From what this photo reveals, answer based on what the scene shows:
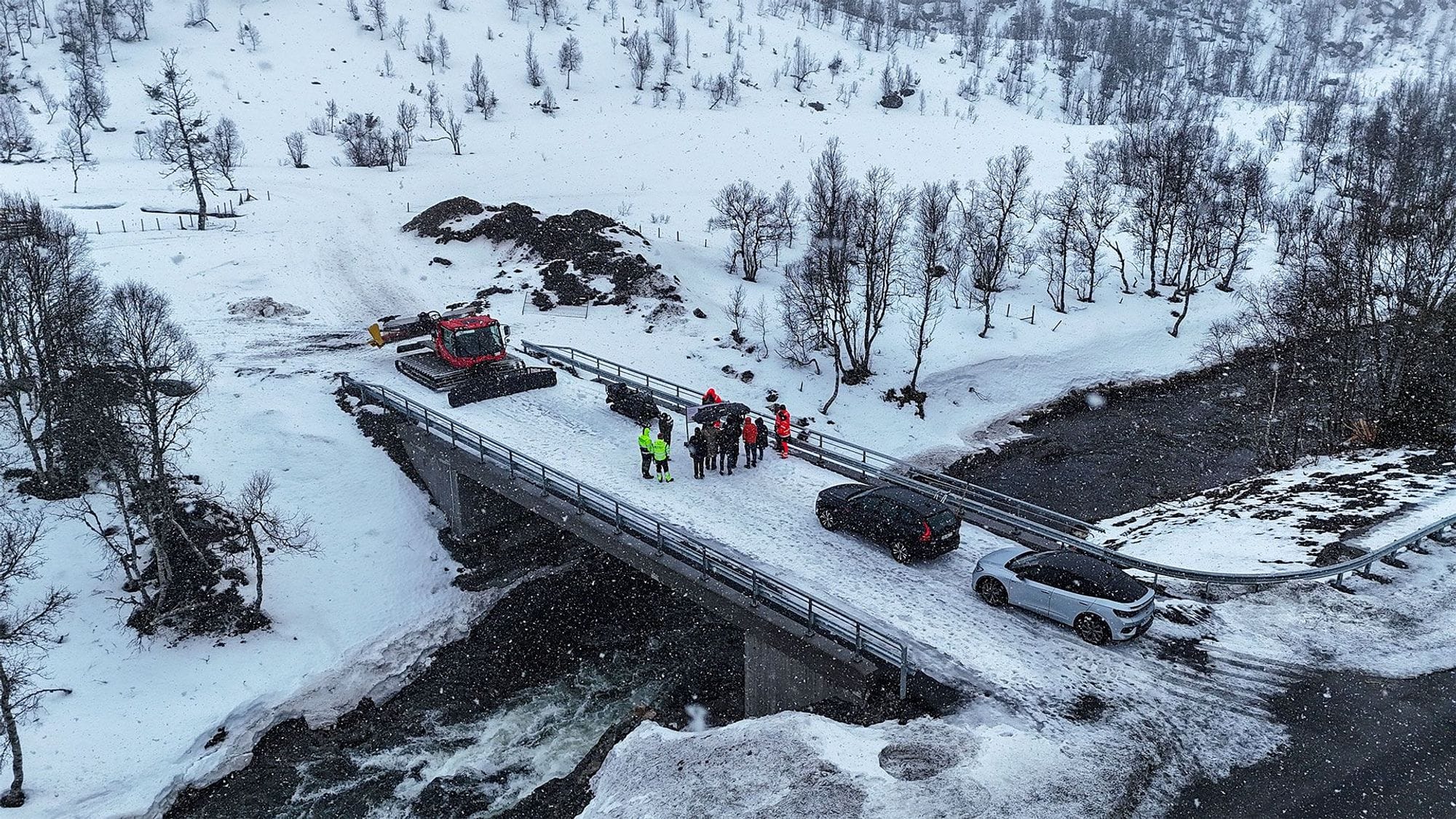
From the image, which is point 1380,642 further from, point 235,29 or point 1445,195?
point 235,29

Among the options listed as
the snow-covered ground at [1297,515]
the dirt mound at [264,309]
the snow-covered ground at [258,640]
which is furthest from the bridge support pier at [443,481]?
the snow-covered ground at [1297,515]

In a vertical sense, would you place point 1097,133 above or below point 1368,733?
above

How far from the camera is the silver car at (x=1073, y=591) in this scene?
15789mm

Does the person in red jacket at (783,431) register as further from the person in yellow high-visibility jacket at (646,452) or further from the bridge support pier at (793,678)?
the bridge support pier at (793,678)

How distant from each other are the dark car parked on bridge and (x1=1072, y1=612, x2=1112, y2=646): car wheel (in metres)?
3.59

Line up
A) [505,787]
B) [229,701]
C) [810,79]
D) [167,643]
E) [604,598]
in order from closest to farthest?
1. [505,787]
2. [229,701]
3. [167,643]
4. [604,598]
5. [810,79]

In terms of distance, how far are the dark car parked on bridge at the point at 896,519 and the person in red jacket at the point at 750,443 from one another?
3.82 meters

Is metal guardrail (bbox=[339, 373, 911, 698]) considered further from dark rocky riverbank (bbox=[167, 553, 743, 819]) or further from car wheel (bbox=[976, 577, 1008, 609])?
dark rocky riverbank (bbox=[167, 553, 743, 819])

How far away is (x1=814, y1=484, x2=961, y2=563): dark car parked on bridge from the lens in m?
18.8

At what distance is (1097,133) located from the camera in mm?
97062

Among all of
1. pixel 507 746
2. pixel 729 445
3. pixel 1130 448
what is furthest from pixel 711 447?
pixel 1130 448

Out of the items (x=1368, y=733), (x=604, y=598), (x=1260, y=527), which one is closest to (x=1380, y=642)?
(x=1368, y=733)

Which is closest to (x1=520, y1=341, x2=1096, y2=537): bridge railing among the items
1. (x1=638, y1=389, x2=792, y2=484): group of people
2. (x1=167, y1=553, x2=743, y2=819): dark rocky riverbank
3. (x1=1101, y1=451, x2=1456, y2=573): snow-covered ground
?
(x1=638, y1=389, x2=792, y2=484): group of people

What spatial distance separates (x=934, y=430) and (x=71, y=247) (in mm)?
40323
